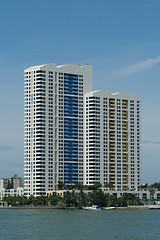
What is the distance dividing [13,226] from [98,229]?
20.1m

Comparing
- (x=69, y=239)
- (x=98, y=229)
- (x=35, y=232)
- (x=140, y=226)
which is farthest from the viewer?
(x=140, y=226)

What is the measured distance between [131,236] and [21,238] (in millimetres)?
20425

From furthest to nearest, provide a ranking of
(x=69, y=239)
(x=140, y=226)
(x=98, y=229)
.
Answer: (x=140, y=226)
(x=98, y=229)
(x=69, y=239)

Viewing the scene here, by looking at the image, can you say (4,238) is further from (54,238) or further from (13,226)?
(13,226)

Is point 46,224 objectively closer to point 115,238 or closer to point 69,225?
point 69,225

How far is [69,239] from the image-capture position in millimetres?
102562

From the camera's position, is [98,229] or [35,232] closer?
[35,232]

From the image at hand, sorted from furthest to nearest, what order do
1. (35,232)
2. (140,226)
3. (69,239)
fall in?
(140,226) → (35,232) → (69,239)

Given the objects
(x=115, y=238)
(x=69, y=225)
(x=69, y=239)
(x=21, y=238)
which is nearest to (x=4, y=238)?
(x=21, y=238)

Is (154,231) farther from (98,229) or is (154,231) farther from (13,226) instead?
(13,226)

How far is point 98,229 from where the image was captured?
402 feet

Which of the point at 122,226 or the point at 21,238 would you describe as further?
the point at 122,226

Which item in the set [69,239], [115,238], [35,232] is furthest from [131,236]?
[35,232]

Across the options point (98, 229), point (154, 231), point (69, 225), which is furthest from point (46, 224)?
point (154, 231)
